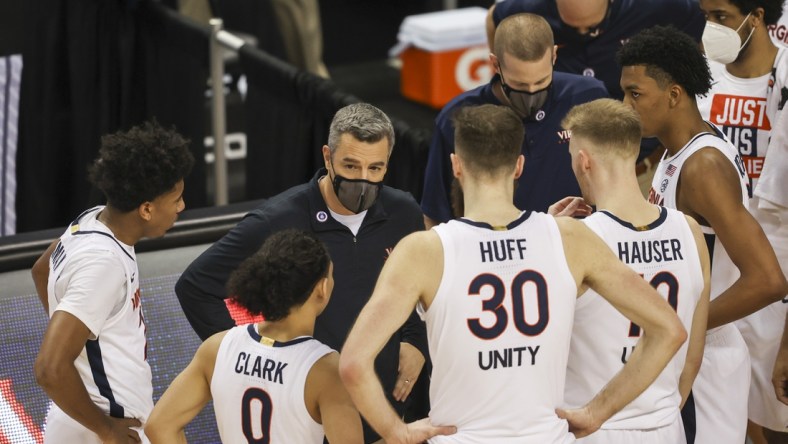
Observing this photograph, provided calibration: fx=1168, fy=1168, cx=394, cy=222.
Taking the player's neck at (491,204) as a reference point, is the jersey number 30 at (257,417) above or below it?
below

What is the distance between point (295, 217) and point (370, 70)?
6.90 meters

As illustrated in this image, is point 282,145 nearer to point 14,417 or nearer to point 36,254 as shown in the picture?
point 36,254

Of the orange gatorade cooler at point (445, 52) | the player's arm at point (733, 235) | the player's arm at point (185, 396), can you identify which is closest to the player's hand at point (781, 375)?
the player's arm at point (733, 235)

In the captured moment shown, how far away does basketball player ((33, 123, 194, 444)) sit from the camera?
10.2 ft

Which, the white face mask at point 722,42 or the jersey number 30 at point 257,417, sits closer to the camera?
the jersey number 30 at point 257,417

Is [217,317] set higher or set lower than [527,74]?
lower

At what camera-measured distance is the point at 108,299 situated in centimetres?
314

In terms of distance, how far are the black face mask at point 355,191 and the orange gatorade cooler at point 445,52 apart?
17.3 feet

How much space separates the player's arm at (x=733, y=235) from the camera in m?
3.34

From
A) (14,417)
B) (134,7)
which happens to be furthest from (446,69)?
(14,417)

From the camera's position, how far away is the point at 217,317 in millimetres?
3758

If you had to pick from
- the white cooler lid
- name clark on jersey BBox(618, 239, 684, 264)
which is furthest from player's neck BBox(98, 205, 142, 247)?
the white cooler lid

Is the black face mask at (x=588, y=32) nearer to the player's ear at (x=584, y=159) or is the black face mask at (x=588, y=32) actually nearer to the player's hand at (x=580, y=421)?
the player's ear at (x=584, y=159)

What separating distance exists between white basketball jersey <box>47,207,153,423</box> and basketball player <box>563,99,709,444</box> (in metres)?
1.23
